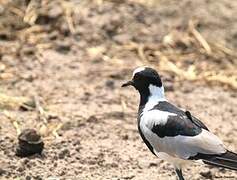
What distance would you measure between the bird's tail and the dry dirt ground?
2.12ft

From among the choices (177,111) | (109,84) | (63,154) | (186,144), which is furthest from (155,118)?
(109,84)

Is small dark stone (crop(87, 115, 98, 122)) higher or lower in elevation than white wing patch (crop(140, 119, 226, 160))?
lower

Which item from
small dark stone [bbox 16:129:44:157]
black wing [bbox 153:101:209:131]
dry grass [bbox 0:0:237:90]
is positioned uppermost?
black wing [bbox 153:101:209:131]

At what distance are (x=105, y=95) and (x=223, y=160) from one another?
→ 1873 millimetres

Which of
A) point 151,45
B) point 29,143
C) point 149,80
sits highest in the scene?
point 149,80

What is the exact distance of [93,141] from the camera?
483cm

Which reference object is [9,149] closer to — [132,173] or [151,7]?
[132,173]

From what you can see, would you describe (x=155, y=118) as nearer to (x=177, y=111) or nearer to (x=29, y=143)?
(x=177, y=111)

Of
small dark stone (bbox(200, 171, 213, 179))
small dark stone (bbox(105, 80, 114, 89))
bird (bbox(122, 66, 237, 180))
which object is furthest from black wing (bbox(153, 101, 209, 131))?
small dark stone (bbox(105, 80, 114, 89))

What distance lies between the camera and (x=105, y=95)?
555 cm

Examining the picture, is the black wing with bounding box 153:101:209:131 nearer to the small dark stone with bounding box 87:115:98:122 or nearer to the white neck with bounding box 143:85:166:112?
the white neck with bounding box 143:85:166:112

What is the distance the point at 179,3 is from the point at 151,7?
0.26m

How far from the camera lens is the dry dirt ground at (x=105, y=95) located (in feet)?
14.8

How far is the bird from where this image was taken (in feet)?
12.6
